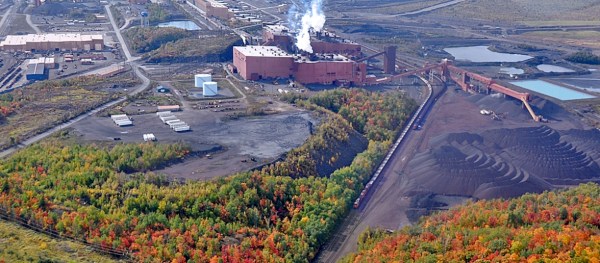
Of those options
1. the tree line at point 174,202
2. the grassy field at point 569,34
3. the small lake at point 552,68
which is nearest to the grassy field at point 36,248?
the tree line at point 174,202

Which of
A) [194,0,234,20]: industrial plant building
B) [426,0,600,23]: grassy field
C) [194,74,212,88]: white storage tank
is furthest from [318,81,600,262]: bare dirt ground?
[426,0,600,23]: grassy field

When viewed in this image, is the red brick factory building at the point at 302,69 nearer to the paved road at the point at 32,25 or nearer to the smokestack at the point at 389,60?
the smokestack at the point at 389,60

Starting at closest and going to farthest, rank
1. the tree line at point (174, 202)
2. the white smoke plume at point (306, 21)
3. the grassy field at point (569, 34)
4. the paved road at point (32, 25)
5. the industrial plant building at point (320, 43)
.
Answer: the tree line at point (174, 202)
the white smoke plume at point (306, 21)
the industrial plant building at point (320, 43)
the paved road at point (32, 25)
the grassy field at point (569, 34)

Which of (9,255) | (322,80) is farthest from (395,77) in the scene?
(9,255)

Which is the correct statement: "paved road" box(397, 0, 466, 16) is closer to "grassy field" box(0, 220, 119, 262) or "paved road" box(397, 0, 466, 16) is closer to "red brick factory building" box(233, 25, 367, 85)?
"red brick factory building" box(233, 25, 367, 85)

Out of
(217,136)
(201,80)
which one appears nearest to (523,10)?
(201,80)

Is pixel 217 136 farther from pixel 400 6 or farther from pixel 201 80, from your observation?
pixel 400 6

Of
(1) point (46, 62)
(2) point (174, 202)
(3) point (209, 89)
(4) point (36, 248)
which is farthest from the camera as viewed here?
(1) point (46, 62)
